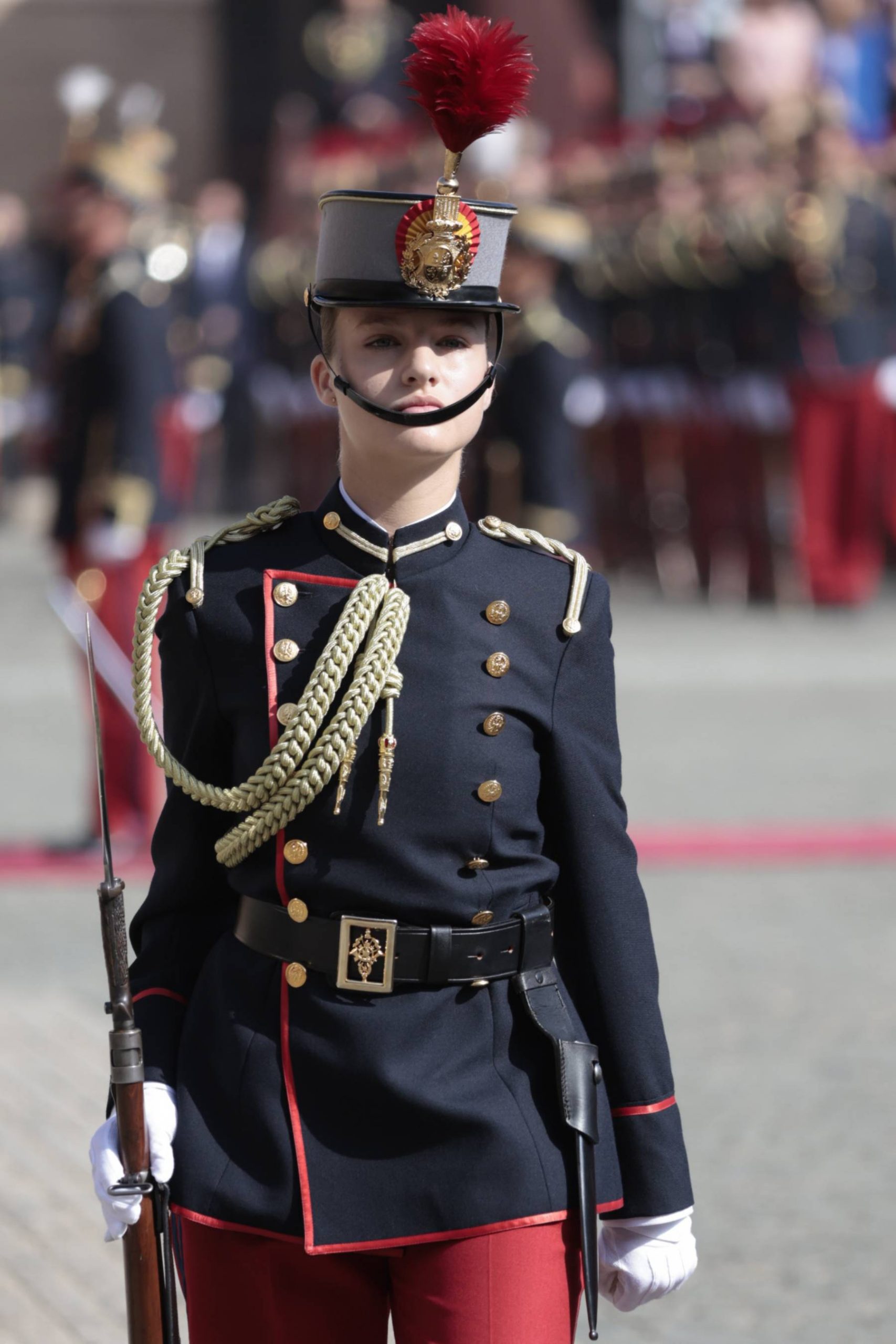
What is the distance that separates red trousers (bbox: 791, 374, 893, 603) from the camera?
12.3 m

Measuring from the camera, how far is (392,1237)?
2250 millimetres

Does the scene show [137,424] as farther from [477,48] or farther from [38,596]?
[38,596]

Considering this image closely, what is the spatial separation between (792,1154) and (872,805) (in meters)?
3.26

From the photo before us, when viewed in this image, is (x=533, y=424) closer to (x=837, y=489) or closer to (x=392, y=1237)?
(x=837, y=489)

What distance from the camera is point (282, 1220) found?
2.25 metres

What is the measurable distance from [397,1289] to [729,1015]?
3177 mm

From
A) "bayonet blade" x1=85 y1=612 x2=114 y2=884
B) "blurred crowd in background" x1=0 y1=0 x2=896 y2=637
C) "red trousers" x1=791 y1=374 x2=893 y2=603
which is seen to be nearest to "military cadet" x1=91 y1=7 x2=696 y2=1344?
"bayonet blade" x1=85 y1=612 x2=114 y2=884

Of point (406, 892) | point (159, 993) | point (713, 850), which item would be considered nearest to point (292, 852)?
point (406, 892)

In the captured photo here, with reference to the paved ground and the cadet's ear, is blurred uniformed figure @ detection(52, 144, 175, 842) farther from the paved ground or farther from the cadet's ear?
the cadet's ear

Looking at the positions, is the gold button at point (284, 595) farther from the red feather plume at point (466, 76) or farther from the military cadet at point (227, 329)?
the military cadet at point (227, 329)

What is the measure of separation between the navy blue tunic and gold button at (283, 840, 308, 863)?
0.01m

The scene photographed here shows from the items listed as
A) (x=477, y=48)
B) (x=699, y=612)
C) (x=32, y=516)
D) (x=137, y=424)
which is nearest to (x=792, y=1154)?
(x=477, y=48)

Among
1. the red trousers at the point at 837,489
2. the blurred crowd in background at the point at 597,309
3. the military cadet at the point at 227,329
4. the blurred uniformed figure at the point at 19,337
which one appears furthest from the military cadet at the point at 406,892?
the blurred uniformed figure at the point at 19,337

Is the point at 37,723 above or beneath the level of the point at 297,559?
beneath
